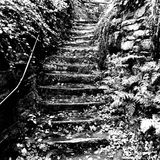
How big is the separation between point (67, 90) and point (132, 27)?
2.40 meters

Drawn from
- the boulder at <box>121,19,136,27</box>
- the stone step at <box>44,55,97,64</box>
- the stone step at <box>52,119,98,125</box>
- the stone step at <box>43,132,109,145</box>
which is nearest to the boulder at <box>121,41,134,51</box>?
the boulder at <box>121,19,136,27</box>

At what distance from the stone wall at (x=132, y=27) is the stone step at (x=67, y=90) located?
135cm

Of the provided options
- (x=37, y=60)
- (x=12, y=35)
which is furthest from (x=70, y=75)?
(x=12, y=35)

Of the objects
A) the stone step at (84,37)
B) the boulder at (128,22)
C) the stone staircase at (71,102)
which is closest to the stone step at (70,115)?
the stone staircase at (71,102)

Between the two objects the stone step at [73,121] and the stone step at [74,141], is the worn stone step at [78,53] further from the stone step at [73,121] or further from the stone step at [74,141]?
the stone step at [74,141]

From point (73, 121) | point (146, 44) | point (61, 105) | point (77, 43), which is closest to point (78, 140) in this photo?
point (73, 121)

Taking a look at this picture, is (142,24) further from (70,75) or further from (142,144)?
(142,144)

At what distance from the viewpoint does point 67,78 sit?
542 cm

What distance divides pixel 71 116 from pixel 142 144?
164 cm

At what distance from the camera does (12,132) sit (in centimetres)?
371

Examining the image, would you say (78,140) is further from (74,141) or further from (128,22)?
(128,22)

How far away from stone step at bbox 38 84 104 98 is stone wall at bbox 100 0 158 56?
135 centimetres

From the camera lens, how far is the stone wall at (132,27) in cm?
455

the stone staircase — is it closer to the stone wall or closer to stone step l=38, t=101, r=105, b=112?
stone step l=38, t=101, r=105, b=112
